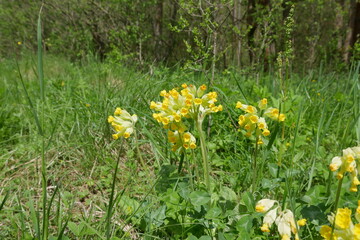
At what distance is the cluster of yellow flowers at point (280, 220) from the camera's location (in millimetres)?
943

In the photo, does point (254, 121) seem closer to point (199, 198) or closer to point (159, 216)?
point (199, 198)

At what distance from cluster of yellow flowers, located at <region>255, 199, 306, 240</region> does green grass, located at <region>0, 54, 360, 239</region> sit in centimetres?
5

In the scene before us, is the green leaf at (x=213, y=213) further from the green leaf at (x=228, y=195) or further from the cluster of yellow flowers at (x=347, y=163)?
the cluster of yellow flowers at (x=347, y=163)

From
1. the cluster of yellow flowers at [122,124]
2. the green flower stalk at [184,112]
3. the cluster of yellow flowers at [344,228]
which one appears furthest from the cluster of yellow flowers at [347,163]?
the cluster of yellow flowers at [122,124]

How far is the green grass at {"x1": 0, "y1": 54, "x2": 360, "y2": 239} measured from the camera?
1161mm

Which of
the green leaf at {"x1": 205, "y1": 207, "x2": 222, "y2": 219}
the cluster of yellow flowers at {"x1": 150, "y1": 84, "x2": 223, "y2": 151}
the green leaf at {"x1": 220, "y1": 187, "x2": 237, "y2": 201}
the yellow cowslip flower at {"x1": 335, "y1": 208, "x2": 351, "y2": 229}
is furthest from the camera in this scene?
the green leaf at {"x1": 220, "y1": 187, "x2": 237, "y2": 201}

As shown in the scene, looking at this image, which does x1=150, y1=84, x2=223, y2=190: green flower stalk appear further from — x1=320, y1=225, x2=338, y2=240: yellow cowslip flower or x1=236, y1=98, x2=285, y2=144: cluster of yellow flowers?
x1=320, y1=225, x2=338, y2=240: yellow cowslip flower

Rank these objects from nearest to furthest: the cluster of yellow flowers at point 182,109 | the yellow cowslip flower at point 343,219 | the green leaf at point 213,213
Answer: the yellow cowslip flower at point 343,219
the green leaf at point 213,213
the cluster of yellow flowers at point 182,109

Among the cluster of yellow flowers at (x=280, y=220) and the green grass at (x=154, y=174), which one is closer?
the cluster of yellow flowers at (x=280, y=220)

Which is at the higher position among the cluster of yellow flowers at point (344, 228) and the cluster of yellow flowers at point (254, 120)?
the cluster of yellow flowers at point (254, 120)

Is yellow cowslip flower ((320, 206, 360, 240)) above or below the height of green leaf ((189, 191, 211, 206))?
above

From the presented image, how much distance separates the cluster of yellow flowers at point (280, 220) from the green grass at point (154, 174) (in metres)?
0.05

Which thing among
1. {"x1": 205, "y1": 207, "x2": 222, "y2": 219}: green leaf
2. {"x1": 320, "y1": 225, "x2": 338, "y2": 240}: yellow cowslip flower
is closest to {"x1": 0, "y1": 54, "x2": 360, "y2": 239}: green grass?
{"x1": 205, "y1": 207, "x2": 222, "y2": 219}: green leaf

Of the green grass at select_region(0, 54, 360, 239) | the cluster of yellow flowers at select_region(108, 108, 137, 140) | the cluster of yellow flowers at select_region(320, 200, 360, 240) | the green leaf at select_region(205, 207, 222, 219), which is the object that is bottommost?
the green grass at select_region(0, 54, 360, 239)
